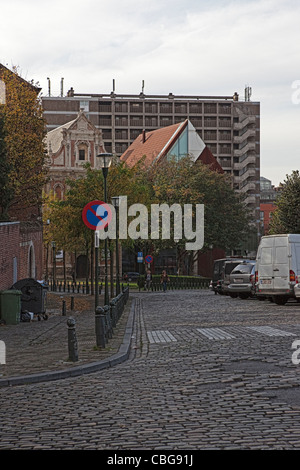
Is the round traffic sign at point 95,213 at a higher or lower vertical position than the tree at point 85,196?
lower

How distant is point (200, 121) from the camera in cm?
11750

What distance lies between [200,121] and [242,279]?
83965 mm

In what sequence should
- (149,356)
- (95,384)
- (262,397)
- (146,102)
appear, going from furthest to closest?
(146,102) < (149,356) < (95,384) < (262,397)

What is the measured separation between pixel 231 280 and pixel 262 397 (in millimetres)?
27859

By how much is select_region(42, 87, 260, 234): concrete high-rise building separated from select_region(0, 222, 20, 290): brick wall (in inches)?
3250

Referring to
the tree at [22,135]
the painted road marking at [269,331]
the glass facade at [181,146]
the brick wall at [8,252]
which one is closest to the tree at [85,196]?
the tree at [22,135]

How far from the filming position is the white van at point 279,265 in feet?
92.2

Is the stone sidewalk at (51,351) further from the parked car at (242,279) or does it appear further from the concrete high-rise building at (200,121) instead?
the concrete high-rise building at (200,121)

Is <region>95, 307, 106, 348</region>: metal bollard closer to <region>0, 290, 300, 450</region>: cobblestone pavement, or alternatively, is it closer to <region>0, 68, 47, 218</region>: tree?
<region>0, 290, 300, 450</region>: cobblestone pavement

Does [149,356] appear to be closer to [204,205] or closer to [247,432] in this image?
[247,432]

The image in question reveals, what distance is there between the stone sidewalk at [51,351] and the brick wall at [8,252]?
5077 millimetres

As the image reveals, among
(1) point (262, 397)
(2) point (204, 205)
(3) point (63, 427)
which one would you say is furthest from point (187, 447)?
(2) point (204, 205)

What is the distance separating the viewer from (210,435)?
694 cm

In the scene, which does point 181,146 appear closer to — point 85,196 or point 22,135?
point 85,196
